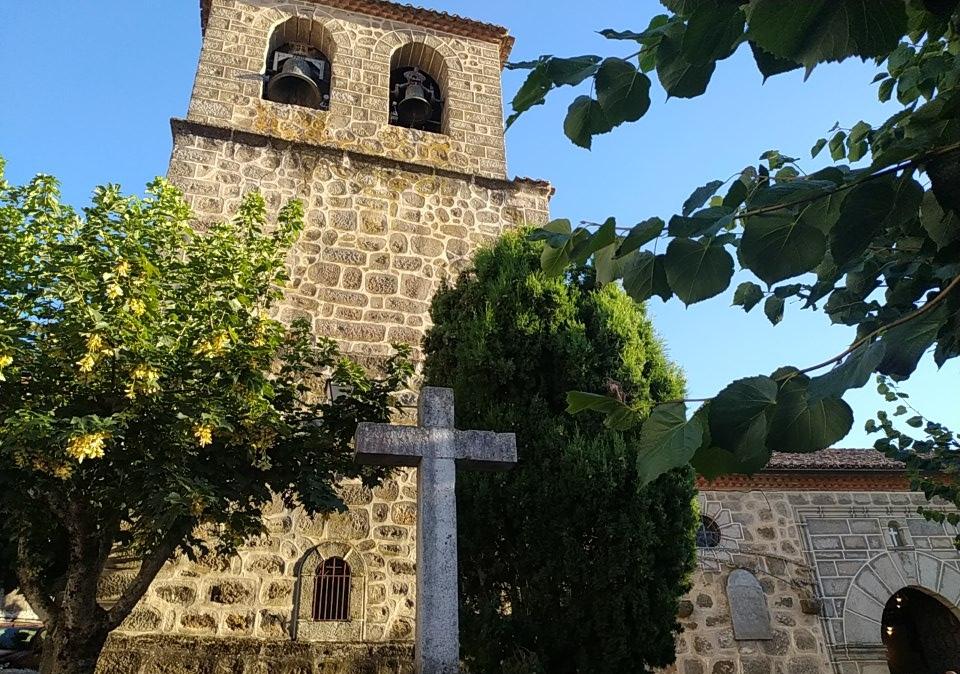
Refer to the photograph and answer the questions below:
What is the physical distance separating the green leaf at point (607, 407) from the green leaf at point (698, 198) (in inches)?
17.2

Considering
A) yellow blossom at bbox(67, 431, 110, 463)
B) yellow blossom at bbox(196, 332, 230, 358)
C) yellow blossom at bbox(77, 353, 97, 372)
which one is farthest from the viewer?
yellow blossom at bbox(196, 332, 230, 358)

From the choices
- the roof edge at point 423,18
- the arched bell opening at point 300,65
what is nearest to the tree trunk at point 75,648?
the arched bell opening at point 300,65

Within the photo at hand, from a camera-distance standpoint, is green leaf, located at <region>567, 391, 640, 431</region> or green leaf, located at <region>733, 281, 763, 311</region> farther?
green leaf, located at <region>733, 281, 763, 311</region>

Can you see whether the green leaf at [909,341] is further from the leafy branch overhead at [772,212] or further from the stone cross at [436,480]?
the stone cross at [436,480]

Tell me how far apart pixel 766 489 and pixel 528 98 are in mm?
8402

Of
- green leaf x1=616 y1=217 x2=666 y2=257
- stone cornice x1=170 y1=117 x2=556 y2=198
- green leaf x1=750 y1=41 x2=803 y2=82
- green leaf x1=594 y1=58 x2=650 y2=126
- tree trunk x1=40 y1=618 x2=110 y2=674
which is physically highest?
stone cornice x1=170 y1=117 x2=556 y2=198

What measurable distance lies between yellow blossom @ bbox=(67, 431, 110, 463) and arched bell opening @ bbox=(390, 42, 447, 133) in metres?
6.24

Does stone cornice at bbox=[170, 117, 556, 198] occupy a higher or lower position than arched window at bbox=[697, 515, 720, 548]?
higher

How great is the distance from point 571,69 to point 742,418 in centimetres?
76

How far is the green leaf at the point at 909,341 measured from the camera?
1.37 meters

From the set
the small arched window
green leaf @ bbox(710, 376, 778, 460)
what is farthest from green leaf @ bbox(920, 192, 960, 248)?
the small arched window

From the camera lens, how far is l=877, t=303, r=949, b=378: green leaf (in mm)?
1374

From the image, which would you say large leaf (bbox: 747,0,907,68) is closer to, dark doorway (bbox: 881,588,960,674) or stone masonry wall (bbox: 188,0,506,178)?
stone masonry wall (bbox: 188,0,506,178)

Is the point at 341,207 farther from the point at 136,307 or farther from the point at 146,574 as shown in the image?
the point at 146,574
